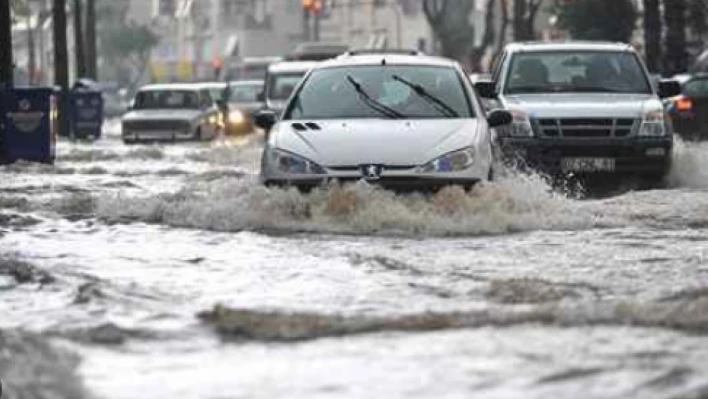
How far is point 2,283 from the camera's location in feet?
31.1

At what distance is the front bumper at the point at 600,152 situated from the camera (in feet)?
50.4

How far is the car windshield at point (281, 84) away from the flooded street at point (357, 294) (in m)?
13.5

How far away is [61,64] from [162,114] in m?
3.85

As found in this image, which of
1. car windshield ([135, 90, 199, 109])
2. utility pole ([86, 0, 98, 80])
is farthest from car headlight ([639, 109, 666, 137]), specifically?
utility pole ([86, 0, 98, 80])

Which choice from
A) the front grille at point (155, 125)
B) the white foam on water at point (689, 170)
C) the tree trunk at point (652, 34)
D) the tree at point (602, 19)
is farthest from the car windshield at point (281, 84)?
the tree at point (602, 19)

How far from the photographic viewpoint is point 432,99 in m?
13.1

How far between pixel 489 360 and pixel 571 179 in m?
9.35

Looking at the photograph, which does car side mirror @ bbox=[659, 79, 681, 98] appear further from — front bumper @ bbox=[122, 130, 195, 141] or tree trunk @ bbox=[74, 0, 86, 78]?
tree trunk @ bbox=[74, 0, 86, 78]

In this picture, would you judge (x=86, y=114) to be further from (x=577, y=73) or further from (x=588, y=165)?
(x=588, y=165)

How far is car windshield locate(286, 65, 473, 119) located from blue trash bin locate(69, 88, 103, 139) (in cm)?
2394

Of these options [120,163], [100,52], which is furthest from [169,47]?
[120,163]

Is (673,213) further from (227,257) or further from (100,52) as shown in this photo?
(100,52)

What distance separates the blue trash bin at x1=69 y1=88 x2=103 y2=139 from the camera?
36.9 meters

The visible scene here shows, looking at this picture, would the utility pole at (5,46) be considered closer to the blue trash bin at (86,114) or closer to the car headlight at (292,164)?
the car headlight at (292,164)
